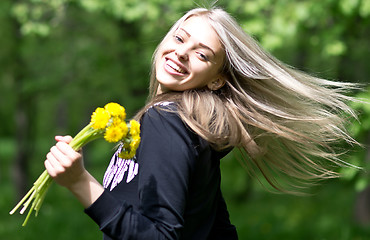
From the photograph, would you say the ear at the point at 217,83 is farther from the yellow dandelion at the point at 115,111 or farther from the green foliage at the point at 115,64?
the green foliage at the point at 115,64

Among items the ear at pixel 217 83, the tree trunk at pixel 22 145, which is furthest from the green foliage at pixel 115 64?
the ear at pixel 217 83

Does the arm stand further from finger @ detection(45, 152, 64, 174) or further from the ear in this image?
the ear

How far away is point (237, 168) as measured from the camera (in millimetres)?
9398

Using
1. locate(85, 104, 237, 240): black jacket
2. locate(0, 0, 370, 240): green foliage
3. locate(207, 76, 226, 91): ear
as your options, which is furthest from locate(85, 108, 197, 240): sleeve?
locate(0, 0, 370, 240): green foliage

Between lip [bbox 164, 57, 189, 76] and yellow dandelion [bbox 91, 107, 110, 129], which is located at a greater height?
lip [bbox 164, 57, 189, 76]

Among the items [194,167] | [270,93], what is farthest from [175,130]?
[270,93]

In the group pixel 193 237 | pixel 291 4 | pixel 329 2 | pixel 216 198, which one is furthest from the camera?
pixel 291 4

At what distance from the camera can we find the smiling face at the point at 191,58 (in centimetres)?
177

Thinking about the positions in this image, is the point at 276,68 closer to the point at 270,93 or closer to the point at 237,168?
the point at 270,93

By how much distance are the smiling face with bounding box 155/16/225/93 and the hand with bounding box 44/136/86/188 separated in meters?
0.50

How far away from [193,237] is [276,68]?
2.55 feet

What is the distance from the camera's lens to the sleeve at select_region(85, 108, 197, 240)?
140 centimetres

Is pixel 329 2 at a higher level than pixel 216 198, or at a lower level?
higher

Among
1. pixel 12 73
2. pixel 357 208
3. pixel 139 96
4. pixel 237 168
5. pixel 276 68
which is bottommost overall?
pixel 357 208
